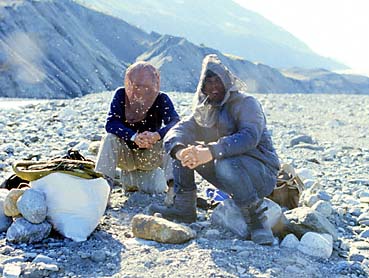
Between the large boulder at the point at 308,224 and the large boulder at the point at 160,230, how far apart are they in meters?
0.81

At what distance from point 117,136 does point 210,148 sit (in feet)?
4.41

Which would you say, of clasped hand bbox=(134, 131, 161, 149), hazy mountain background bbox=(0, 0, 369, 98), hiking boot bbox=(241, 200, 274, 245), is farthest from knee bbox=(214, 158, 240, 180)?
hazy mountain background bbox=(0, 0, 369, 98)

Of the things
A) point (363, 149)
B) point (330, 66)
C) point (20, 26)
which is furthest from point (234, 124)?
point (330, 66)

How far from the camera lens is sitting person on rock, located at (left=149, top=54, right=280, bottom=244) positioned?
4652 mm

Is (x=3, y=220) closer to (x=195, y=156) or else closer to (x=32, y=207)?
(x=32, y=207)

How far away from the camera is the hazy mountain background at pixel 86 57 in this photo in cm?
4053

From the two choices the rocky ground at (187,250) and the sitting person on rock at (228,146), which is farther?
the sitting person on rock at (228,146)

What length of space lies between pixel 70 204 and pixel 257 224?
4.60 ft

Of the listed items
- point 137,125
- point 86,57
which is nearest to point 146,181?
point 137,125

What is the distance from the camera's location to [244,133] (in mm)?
4633

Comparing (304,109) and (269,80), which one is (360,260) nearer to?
(304,109)

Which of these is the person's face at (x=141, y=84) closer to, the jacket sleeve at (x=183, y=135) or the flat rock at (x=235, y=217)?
→ the jacket sleeve at (x=183, y=135)

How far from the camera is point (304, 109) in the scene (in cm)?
2380

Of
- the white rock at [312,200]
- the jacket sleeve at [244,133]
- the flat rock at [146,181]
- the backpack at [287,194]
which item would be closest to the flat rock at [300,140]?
the white rock at [312,200]
